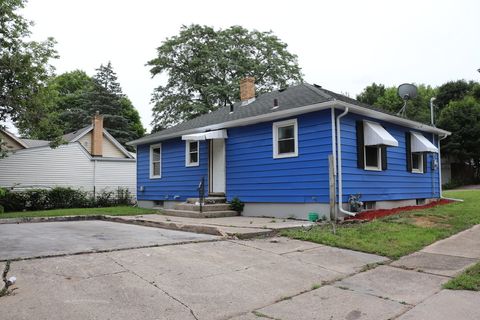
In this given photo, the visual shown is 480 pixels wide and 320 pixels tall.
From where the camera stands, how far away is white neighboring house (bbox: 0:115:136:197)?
65.6ft

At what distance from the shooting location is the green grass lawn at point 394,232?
22.2 feet

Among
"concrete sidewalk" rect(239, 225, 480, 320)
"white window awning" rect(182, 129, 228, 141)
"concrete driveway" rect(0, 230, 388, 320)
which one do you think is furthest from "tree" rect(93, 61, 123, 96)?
"concrete sidewalk" rect(239, 225, 480, 320)

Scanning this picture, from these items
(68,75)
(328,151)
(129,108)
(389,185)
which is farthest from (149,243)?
(68,75)

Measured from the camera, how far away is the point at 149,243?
21.7 feet

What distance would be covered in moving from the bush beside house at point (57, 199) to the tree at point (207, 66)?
13672mm

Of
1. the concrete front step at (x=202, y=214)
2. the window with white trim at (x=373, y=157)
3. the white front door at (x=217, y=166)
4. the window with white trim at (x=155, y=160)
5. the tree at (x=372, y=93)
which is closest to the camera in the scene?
the concrete front step at (x=202, y=214)

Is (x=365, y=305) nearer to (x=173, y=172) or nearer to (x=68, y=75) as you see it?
(x=173, y=172)

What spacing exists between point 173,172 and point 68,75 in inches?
1699

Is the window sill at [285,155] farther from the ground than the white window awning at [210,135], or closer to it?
closer to it

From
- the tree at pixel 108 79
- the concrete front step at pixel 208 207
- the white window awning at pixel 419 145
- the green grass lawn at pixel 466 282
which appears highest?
the tree at pixel 108 79

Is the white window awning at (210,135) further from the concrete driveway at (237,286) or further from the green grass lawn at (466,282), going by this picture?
the green grass lawn at (466,282)

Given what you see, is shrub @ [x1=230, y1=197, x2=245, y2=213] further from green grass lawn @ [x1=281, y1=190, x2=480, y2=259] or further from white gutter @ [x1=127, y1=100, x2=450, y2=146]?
green grass lawn @ [x1=281, y1=190, x2=480, y2=259]

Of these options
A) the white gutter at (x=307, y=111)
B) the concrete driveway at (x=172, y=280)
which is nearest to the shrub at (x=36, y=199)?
the white gutter at (x=307, y=111)

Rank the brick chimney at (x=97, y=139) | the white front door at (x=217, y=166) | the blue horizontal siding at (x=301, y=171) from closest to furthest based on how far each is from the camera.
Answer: the blue horizontal siding at (x=301, y=171) < the white front door at (x=217, y=166) < the brick chimney at (x=97, y=139)
